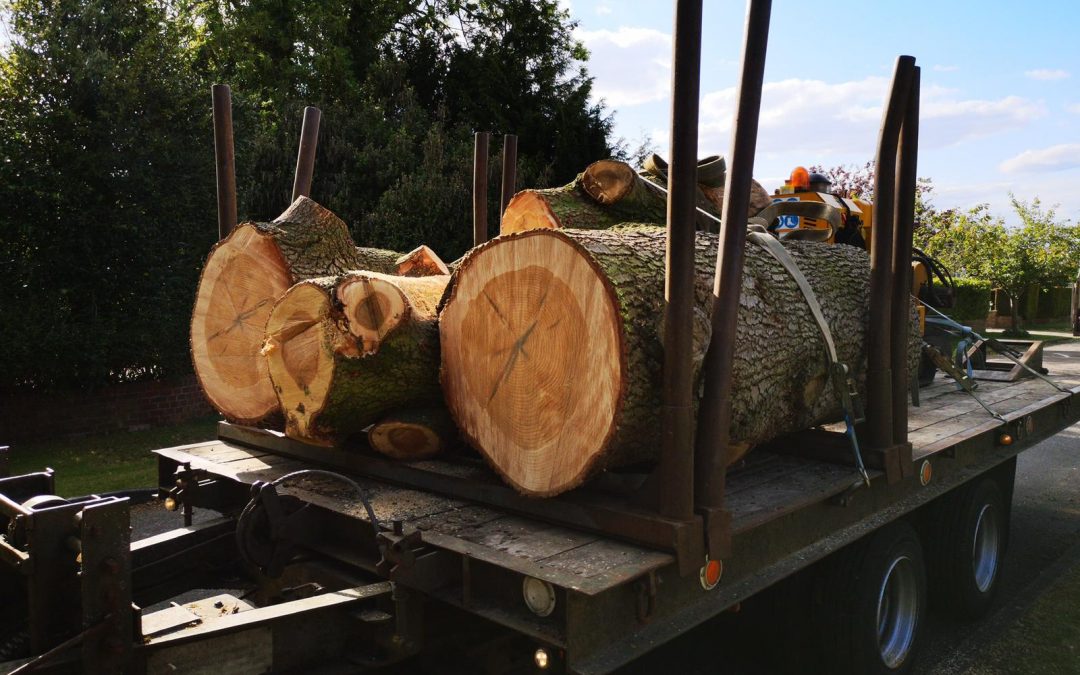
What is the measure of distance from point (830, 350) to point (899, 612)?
1.34m

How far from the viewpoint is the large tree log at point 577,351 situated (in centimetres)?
248

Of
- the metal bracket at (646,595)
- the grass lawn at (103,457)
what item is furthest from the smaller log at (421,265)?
the grass lawn at (103,457)

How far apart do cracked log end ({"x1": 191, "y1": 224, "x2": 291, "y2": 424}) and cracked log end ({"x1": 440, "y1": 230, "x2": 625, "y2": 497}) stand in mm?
1211

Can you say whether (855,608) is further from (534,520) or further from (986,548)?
(986,548)

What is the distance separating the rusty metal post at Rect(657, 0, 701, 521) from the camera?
2.31 meters

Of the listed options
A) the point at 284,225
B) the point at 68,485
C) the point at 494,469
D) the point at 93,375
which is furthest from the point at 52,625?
the point at 93,375

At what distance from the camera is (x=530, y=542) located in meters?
2.41

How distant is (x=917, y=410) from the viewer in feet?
15.6

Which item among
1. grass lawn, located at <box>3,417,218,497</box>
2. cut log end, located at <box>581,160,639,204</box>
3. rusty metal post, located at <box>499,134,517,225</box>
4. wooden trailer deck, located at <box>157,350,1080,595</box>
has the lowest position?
grass lawn, located at <box>3,417,218,497</box>

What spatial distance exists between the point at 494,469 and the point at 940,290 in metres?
5.00

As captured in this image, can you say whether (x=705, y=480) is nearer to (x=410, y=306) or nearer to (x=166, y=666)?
(x=410, y=306)

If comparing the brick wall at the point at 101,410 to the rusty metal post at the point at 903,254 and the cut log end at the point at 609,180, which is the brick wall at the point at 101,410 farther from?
the rusty metal post at the point at 903,254

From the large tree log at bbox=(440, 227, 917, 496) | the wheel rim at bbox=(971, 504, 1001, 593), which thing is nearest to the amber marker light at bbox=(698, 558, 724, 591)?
the large tree log at bbox=(440, 227, 917, 496)

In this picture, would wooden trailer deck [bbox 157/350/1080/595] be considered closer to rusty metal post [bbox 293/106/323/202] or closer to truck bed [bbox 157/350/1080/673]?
truck bed [bbox 157/350/1080/673]
